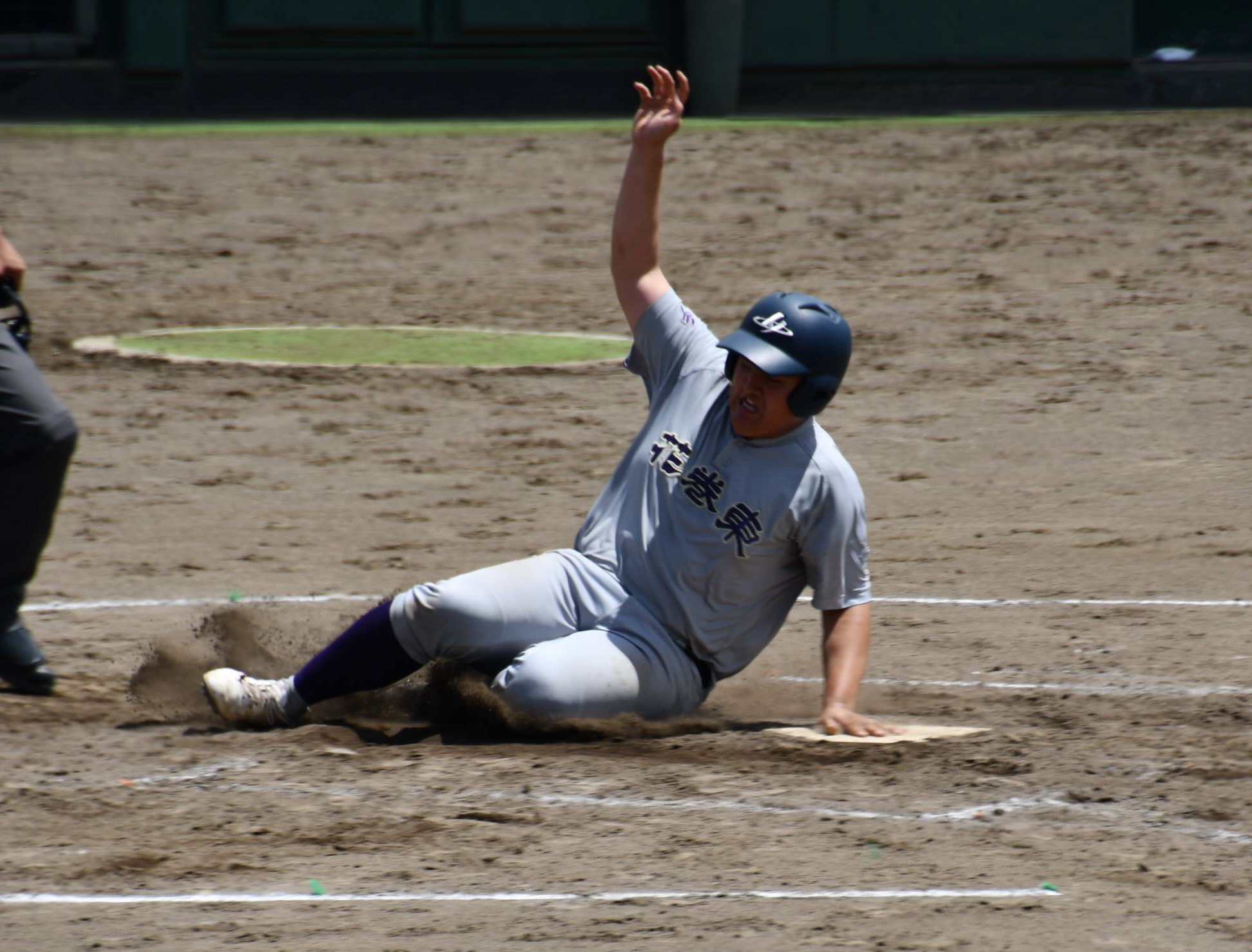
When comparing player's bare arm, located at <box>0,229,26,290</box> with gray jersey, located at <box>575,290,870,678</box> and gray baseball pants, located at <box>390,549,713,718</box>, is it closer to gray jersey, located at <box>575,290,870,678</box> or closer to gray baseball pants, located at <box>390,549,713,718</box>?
gray baseball pants, located at <box>390,549,713,718</box>

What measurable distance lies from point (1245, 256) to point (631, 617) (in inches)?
402

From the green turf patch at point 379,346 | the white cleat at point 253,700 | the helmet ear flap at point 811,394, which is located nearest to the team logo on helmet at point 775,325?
the helmet ear flap at point 811,394

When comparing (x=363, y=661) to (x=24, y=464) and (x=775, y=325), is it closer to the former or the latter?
(x=24, y=464)

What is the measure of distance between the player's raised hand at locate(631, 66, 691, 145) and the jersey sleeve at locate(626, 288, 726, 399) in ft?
1.39

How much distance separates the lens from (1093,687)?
19.2ft

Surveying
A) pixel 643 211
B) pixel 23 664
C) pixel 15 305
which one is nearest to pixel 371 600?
pixel 23 664

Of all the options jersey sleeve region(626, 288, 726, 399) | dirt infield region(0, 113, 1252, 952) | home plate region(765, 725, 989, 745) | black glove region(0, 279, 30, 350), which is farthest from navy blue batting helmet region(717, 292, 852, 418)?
black glove region(0, 279, 30, 350)

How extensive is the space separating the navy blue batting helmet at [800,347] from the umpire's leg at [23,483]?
1.88 m

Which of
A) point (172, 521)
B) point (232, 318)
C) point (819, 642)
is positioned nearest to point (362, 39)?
point (232, 318)

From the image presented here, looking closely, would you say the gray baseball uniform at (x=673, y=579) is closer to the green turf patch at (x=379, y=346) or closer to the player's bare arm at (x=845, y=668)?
the player's bare arm at (x=845, y=668)

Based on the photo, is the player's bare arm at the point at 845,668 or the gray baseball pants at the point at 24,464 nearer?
the player's bare arm at the point at 845,668

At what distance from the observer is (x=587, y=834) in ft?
14.8

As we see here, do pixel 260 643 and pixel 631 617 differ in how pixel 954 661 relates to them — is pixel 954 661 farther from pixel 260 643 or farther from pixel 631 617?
pixel 260 643

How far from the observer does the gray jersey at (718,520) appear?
5.18 m
